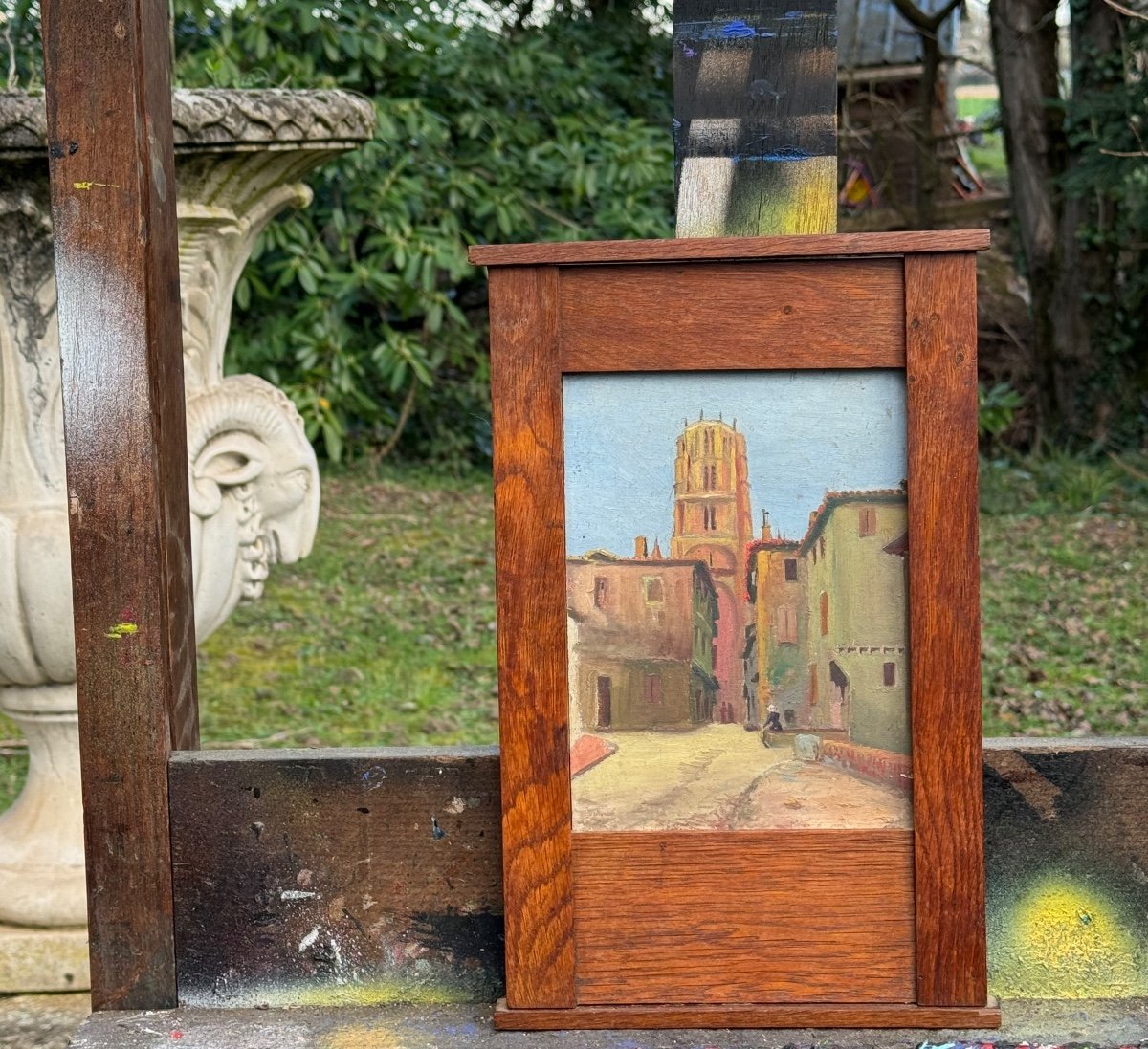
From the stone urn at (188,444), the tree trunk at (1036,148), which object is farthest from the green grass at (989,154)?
the stone urn at (188,444)

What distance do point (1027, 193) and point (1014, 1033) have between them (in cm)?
814

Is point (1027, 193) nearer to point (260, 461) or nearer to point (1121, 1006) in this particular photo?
point (260, 461)

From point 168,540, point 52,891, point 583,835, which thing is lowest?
point 52,891

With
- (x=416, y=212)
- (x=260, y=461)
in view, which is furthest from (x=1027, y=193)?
(x=260, y=461)

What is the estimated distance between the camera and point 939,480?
1700 millimetres

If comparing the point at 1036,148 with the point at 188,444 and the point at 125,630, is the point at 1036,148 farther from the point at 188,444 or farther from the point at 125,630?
the point at 125,630

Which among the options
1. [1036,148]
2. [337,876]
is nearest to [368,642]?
[337,876]

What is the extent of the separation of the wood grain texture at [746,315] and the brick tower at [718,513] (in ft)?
0.28

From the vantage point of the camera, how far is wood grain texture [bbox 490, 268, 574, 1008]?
5.63 feet

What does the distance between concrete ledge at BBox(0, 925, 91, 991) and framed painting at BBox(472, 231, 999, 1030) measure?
1.54m

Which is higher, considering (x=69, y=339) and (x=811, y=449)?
(x=69, y=339)

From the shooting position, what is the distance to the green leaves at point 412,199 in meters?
7.29

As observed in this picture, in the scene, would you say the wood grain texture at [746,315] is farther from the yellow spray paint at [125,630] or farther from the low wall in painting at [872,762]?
the yellow spray paint at [125,630]

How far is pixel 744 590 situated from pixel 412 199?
620 cm
